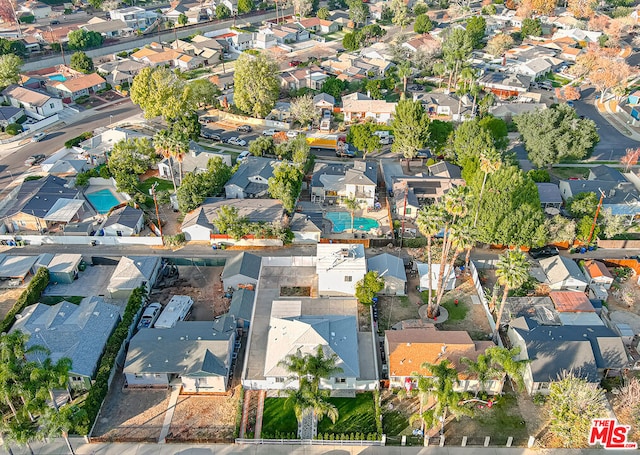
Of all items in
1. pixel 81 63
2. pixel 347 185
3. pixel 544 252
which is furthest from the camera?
pixel 81 63

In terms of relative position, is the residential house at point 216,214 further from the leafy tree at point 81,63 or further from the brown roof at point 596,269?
the leafy tree at point 81,63

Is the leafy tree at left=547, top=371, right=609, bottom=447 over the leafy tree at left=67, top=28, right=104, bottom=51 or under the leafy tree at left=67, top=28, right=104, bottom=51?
under

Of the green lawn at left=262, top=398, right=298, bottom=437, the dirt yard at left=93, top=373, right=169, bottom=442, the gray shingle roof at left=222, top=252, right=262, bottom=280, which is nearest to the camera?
the dirt yard at left=93, top=373, right=169, bottom=442

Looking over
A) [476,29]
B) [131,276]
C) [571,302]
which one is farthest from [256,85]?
[476,29]

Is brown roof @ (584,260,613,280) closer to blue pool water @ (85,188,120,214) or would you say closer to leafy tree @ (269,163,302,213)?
leafy tree @ (269,163,302,213)

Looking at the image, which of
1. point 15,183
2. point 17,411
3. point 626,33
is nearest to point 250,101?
point 15,183

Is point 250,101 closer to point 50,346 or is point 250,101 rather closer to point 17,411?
point 50,346

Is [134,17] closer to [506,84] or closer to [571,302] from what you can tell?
[506,84]

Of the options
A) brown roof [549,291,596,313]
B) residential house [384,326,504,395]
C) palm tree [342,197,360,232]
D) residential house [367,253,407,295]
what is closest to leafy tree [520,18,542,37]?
palm tree [342,197,360,232]
